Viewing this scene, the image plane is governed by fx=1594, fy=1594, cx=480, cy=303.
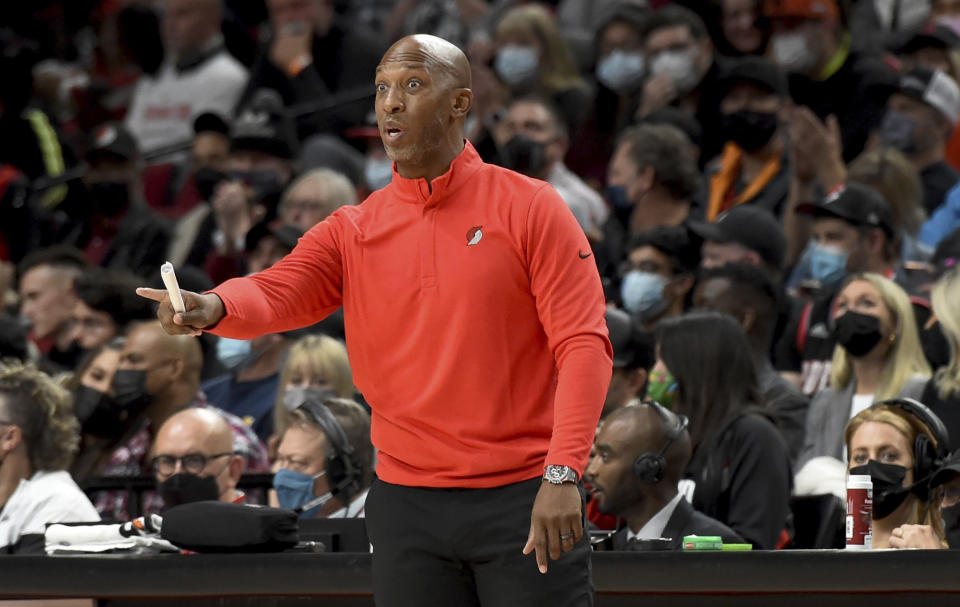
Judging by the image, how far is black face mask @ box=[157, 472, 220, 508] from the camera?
5676 mm

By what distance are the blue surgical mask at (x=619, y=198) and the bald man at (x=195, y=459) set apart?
3104 mm

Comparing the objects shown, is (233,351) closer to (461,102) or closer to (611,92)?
(611,92)

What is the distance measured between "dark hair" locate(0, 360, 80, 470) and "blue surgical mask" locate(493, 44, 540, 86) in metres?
4.21

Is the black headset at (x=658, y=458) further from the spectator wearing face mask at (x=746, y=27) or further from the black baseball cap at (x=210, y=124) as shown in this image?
the black baseball cap at (x=210, y=124)

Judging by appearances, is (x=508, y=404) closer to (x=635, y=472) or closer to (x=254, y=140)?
(x=635, y=472)

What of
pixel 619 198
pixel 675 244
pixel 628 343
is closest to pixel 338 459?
pixel 628 343

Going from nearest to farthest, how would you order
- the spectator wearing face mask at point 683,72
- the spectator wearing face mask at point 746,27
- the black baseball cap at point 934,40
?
the black baseball cap at point 934,40 → the spectator wearing face mask at point 683,72 → the spectator wearing face mask at point 746,27

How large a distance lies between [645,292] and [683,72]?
2.35m

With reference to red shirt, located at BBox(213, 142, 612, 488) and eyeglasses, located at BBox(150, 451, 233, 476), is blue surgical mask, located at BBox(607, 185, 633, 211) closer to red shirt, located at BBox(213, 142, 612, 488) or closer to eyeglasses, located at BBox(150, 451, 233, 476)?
eyeglasses, located at BBox(150, 451, 233, 476)

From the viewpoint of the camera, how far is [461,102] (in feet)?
10.8

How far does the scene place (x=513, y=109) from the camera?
8.66m

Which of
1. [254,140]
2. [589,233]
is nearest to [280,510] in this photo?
[589,233]

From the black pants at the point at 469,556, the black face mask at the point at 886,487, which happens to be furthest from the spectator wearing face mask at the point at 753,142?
the black pants at the point at 469,556

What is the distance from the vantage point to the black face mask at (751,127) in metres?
A: 8.19
